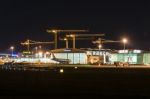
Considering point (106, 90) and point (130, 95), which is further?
point (106, 90)

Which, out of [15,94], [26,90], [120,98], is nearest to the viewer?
[120,98]

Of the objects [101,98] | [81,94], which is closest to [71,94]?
[81,94]

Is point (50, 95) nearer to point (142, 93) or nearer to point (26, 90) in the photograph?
point (26, 90)

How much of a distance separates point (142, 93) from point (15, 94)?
11.0 metres

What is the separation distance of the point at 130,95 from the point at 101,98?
123 inches

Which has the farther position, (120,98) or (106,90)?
(106,90)

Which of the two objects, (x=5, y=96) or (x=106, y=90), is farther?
(x=106, y=90)

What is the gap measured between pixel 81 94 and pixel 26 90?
6.23 m

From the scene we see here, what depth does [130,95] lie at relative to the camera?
4144cm

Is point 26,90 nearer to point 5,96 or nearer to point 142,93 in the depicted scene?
point 5,96

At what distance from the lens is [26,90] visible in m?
45.9

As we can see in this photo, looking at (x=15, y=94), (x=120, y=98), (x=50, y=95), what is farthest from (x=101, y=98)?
(x=15, y=94)

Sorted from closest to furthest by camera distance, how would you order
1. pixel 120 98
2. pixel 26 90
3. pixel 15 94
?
pixel 120 98
pixel 15 94
pixel 26 90

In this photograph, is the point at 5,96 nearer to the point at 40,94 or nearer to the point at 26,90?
the point at 40,94
